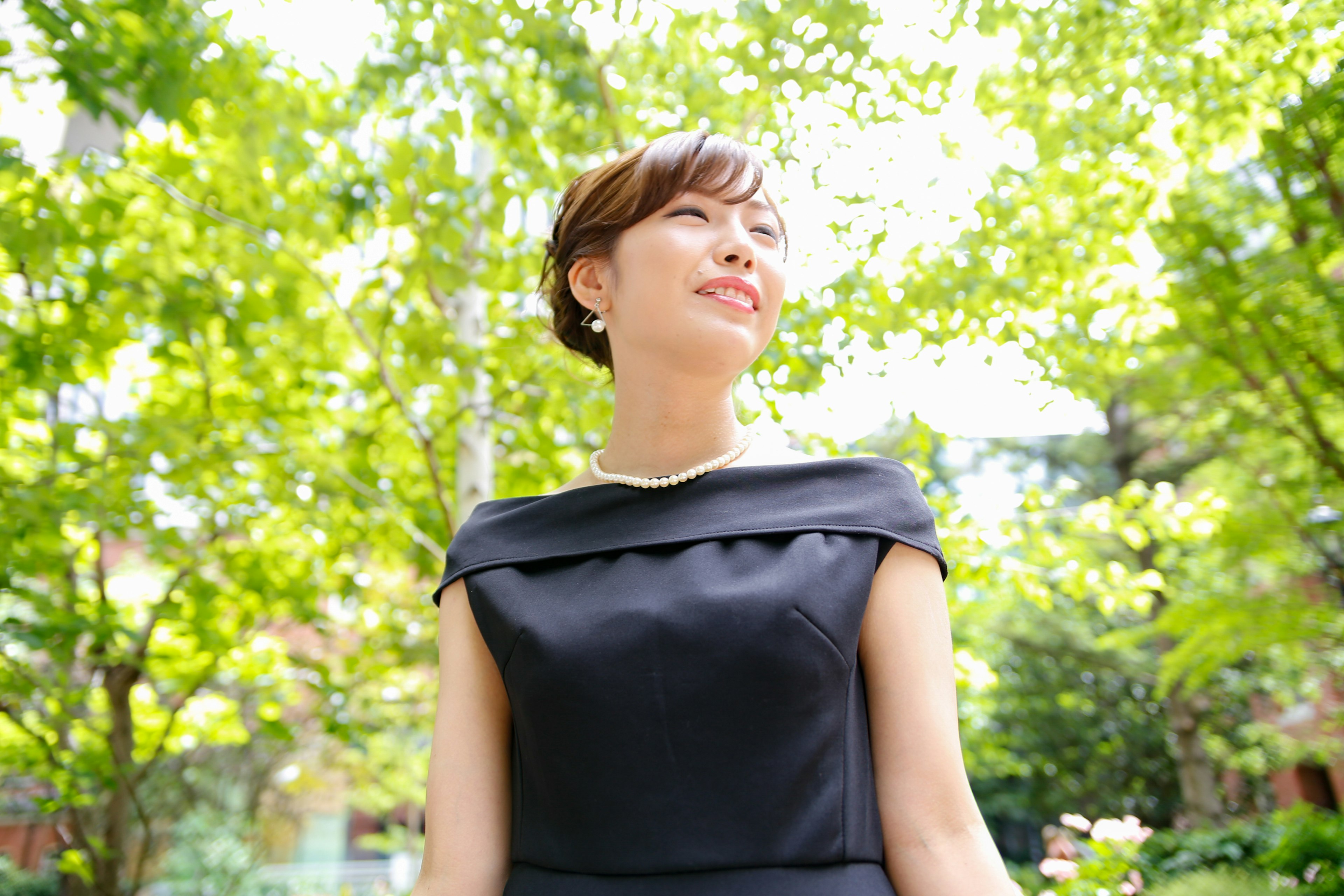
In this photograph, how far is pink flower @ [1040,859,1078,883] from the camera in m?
4.55

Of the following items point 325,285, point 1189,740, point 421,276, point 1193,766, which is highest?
point 421,276

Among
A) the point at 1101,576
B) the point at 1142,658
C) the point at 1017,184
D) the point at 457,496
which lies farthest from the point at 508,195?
the point at 1142,658

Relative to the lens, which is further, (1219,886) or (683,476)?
(1219,886)

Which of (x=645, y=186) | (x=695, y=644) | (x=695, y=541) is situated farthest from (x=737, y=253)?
(x=695, y=644)

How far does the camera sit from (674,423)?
134cm

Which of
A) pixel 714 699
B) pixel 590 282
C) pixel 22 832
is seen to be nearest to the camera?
pixel 714 699

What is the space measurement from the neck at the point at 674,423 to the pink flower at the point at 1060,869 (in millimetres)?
4363

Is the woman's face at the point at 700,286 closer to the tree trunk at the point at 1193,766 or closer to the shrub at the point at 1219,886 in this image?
the shrub at the point at 1219,886

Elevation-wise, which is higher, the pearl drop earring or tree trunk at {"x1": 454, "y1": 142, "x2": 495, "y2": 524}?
tree trunk at {"x1": 454, "y1": 142, "x2": 495, "y2": 524}

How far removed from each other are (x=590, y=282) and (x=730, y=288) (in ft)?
0.88

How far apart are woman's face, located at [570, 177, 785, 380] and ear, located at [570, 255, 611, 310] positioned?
0.11 ft

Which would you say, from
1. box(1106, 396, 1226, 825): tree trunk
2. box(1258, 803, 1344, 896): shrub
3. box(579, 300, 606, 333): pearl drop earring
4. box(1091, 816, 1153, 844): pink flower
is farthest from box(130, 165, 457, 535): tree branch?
box(1106, 396, 1226, 825): tree trunk

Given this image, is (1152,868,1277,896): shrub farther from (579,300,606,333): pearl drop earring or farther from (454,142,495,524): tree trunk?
(579,300,606,333): pearl drop earring

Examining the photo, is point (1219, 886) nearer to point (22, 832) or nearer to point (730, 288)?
point (730, 288)
